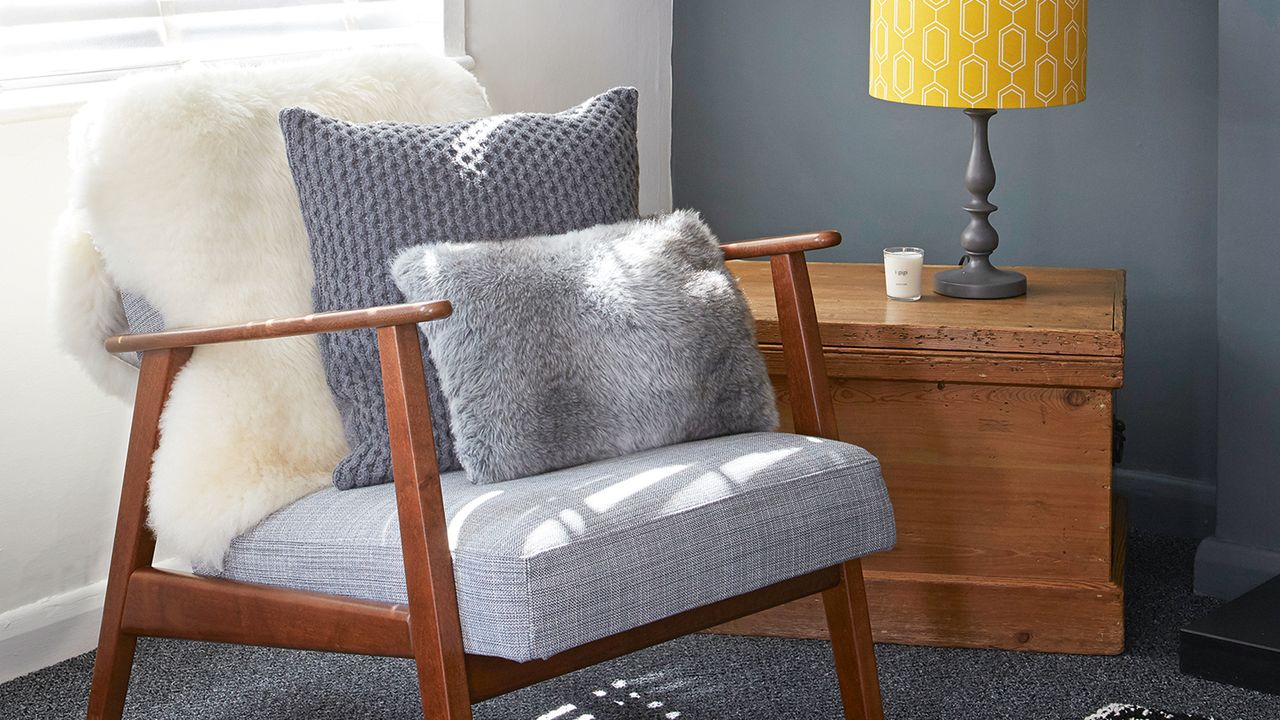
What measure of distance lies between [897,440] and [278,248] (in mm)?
938

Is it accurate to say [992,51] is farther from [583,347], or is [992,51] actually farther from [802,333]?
[583,347]

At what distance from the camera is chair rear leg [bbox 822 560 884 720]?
169 centimetres

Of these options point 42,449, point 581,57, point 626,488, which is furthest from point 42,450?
→ point 581,57

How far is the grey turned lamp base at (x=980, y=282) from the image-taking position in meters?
2.11

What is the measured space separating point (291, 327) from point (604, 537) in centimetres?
40

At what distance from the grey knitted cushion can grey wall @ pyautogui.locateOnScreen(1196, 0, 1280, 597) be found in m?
1.12

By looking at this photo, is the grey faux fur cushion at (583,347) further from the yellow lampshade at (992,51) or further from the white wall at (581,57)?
the white wall at (581,57)

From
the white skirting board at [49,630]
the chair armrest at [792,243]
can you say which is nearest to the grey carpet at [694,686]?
the white skirting board at [49,630]

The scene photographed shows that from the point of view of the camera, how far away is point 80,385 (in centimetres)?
205

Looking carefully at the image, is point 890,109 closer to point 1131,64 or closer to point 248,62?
point 1131,64

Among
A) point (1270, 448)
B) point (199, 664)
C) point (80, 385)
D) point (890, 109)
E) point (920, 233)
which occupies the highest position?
point (890, 109)

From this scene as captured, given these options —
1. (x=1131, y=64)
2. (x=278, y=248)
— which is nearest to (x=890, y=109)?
(x=1131, y=64)

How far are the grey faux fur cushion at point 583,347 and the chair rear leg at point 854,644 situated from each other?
23 cm

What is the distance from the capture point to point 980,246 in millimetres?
2148
